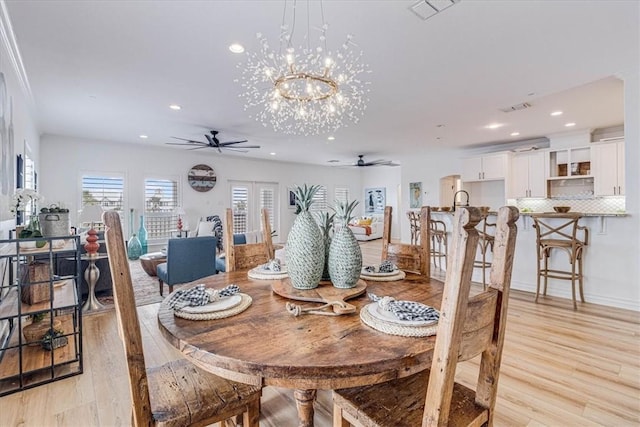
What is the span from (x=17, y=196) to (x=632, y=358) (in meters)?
5.06

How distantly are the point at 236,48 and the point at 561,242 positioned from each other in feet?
13.8

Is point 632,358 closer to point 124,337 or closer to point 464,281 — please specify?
point 464,281

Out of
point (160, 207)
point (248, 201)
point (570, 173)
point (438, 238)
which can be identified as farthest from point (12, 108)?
point (570, 173)

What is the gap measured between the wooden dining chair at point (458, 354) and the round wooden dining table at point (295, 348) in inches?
4.6

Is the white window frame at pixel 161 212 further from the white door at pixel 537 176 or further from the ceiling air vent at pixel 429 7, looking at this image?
the white door at pixel 537 176

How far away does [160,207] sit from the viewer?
729 cm

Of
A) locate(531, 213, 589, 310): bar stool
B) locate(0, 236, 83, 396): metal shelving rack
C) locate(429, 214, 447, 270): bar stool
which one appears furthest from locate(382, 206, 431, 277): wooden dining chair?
locate(429, 214, 447, 270): bar stool

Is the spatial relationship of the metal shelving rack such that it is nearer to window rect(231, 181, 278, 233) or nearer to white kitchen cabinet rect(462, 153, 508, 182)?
window rect(231, 181, 278, 233)

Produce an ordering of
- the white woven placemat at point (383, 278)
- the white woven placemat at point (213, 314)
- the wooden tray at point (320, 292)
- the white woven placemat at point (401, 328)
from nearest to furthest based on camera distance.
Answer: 1. the white woven placemat at point (401, 328)
2. the white woven placemat at point (213, 314)
3. the wooden tray at point (320, 292)
4. the white woven placemat at point (383, 278)

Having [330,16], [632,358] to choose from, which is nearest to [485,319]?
[330,16]

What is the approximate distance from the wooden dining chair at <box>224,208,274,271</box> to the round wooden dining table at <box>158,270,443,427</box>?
32.6 inches

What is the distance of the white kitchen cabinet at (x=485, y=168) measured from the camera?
656cm

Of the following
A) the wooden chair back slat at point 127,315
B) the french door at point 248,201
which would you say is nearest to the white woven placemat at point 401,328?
the wooden chair back slat at point 127,315

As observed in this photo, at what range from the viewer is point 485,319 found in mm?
932
